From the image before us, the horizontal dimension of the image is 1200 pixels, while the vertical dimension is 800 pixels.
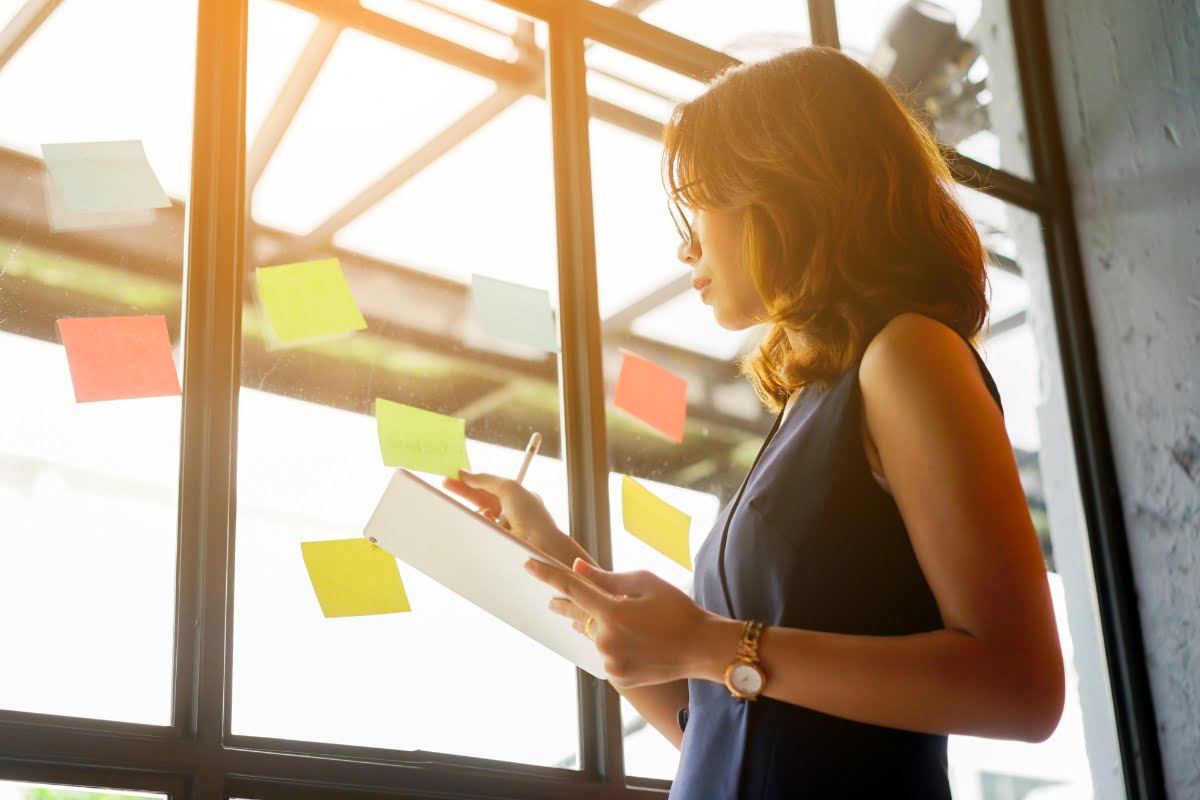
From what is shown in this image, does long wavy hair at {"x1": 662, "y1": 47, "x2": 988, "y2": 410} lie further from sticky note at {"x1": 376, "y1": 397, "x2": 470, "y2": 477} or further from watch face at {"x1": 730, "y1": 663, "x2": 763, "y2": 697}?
sticky note at {"x1": 376, "y1": 397, "x2": 470, "y2": 477}

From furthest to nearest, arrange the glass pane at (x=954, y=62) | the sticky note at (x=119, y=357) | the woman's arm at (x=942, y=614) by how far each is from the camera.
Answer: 1. the glass pane at (x=954, y=62)
2. the sticky note at (x=119, y=357)
3. the woman's arm at (x=942, y=614)

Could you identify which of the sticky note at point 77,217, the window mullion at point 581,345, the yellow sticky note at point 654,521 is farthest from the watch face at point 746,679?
the sticky note at point 77,217

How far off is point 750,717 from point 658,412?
944 millimetres

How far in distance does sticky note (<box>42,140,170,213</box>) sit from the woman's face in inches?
29.8

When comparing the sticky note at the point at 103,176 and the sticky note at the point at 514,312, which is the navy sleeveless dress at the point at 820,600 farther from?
the sticky note at the point at 103,176

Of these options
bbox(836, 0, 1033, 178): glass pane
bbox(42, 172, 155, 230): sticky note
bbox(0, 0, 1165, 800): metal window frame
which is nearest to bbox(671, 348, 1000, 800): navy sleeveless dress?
bbox(0, 0, 1165, 800): metal window frame

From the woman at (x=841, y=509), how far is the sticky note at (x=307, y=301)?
587 mm

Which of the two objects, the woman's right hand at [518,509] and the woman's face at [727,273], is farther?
the woman's right hand at [518,509]

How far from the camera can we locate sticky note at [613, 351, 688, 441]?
6.06 ft

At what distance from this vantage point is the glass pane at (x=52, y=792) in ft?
3.82

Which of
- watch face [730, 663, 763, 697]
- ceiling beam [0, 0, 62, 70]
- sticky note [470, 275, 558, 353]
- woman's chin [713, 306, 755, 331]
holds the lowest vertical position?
watch face [730, 663, 763, 697]

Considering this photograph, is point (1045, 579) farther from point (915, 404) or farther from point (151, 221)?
point (151, 221)

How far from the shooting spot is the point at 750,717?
97 cm

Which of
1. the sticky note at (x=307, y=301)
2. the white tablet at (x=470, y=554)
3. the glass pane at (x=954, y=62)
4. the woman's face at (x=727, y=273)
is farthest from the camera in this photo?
the glass pane at (x=954, y=62)
